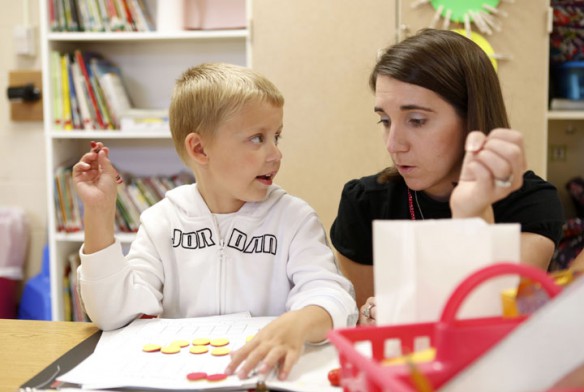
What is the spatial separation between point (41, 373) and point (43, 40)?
7.02ft

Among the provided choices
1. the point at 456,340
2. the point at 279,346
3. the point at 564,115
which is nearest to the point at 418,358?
the point at 456,340

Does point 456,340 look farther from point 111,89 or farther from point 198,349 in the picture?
point 111,89

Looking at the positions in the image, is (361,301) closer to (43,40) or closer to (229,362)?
(229,362)

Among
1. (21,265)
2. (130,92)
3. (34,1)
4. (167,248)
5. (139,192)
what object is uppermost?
(34,1)

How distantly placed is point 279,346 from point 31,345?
1.42 feet

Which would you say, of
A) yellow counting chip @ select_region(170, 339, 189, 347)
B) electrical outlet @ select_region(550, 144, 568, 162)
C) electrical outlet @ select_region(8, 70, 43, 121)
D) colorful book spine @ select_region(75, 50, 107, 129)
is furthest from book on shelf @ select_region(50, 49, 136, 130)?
yellow counting chip @ select_region(170, 339, 189, 347)

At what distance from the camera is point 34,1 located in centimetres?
295

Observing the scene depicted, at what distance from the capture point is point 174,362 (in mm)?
863

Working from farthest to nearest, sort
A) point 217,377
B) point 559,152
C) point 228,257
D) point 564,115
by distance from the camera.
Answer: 1. point 559,152
2. point 564,115
3. point 228,257
4. point 217,377

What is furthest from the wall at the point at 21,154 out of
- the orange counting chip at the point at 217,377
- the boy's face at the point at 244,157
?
the orange counting chip at the point at 217,377

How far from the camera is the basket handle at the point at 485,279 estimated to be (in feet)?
1.75

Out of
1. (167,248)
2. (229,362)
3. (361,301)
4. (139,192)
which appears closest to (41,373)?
(229,362)

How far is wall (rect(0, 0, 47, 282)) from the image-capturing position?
2963mm

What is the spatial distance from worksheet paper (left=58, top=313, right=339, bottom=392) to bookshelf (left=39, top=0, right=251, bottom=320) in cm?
173
